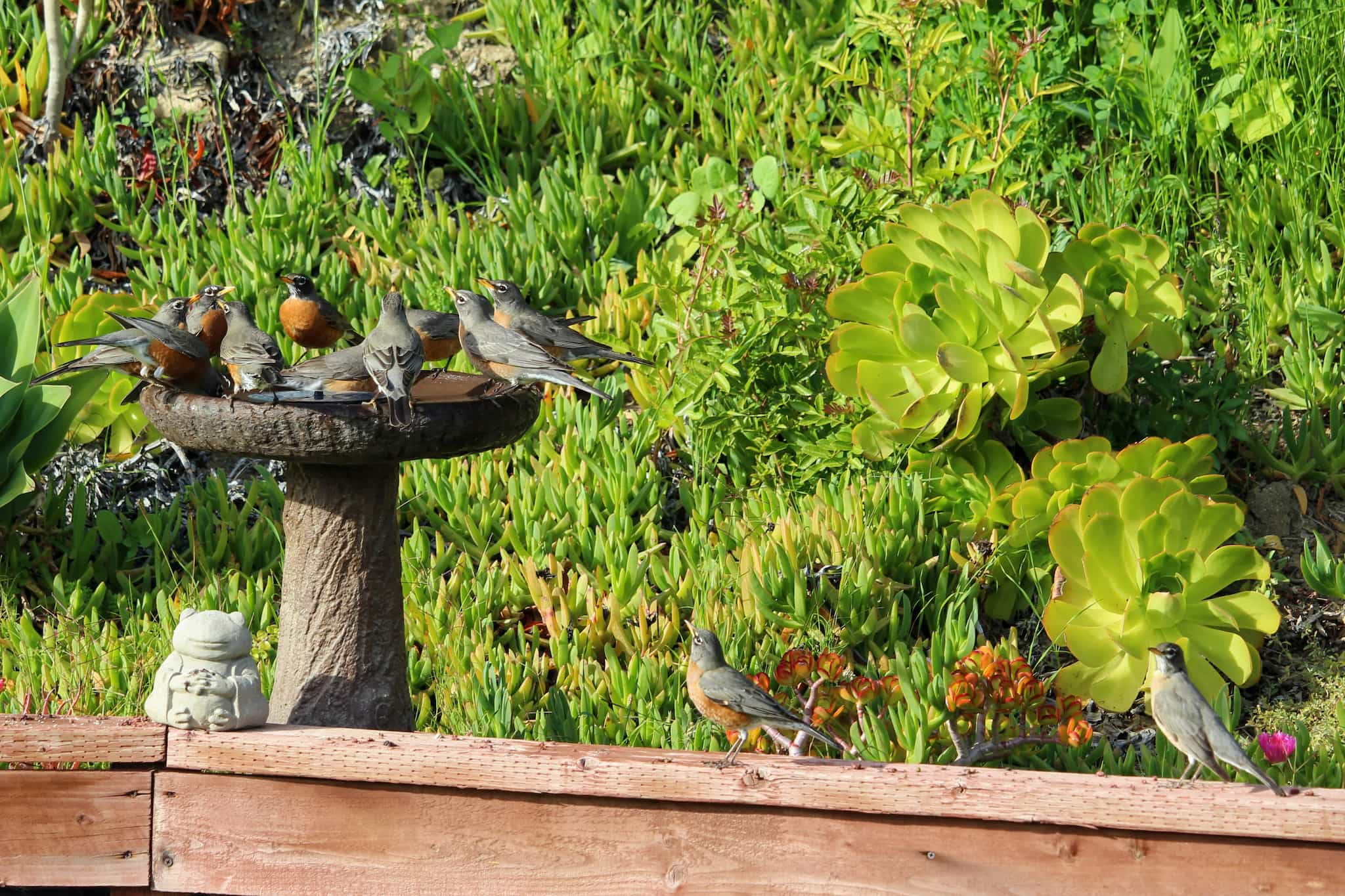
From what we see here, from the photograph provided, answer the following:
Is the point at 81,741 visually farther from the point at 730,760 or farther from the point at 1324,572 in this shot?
the point at 1324,572

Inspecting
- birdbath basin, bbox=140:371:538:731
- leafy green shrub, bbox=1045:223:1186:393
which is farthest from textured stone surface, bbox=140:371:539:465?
leafy green shrub, bbox=1045:223:1186:393

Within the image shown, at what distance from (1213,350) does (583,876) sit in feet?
10.2

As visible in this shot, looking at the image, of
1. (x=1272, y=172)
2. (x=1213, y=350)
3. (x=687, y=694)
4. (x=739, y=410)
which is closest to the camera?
(x=687, y=694)

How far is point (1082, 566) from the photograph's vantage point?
3.71 meters

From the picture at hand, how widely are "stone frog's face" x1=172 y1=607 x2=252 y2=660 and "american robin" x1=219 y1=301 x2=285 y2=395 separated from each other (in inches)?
22.7

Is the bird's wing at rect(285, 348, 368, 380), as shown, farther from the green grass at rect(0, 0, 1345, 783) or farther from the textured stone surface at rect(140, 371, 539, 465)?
the green grass at rect(0, 0, 1345, 783)

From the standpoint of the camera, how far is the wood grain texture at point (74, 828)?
9.91ft

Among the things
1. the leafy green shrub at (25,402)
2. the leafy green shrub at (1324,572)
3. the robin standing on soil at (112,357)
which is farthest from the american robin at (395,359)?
the leafy green shrub at (1324,572)

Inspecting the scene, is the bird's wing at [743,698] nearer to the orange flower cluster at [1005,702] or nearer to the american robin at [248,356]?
the orange flower cluster at [1005,702]

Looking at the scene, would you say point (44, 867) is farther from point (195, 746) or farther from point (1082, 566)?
point (1082, 566)

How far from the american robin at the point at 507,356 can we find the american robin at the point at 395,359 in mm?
332

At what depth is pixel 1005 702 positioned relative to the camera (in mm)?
3285

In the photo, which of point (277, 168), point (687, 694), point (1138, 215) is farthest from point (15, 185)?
point (1138, 215)

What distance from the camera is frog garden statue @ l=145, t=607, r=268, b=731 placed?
2.93m
